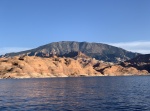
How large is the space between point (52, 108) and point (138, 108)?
16978mm

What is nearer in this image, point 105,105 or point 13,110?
point 13,110

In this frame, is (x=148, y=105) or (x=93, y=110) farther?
(x=148, y=105)

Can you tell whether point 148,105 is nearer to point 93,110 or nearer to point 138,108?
point 138,108

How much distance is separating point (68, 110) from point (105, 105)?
998 centimetres

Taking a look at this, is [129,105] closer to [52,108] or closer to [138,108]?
[138,108]

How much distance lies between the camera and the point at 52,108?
59750mm

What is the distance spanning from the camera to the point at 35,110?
187 ft

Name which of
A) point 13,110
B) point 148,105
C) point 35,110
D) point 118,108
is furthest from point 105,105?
point 13,110

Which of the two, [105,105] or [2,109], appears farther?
[105,105]

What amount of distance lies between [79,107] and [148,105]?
14.3m

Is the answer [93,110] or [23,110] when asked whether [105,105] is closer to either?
[93,110]

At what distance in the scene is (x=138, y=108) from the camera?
58656 mm

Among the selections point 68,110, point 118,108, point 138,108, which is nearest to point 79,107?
point 68,110

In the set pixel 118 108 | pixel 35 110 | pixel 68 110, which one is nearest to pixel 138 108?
pixel 118 108
